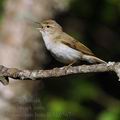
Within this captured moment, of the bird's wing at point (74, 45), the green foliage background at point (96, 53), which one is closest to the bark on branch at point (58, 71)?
the bird's wing at point (74, 45)

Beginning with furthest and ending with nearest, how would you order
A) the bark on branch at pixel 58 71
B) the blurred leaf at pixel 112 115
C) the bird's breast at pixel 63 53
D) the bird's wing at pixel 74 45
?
the blurred leaf at pixel 112 115
the bird's wing at pixel 74 45
the bird's breast at pixel 63 53
the bark on branch at pixel 58 71

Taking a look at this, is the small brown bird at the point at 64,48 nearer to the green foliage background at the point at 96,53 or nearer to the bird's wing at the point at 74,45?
the bird's wing at the point at 74,45

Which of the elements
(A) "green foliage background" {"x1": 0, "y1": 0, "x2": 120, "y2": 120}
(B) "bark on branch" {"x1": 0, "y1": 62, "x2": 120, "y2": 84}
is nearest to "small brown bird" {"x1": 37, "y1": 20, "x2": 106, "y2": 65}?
(B) "bark on branch" {"x1": 0, "y1": 62, "x2": 120, "y2": 84}

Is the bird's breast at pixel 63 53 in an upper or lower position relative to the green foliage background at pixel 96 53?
upper

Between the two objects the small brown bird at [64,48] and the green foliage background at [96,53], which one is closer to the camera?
the small brown bird at [64,48]

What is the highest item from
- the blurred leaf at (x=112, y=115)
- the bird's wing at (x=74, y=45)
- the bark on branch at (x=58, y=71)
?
the bark on branch at (x=58, y=71)

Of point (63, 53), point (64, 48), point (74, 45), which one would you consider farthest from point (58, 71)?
point (74, 45)

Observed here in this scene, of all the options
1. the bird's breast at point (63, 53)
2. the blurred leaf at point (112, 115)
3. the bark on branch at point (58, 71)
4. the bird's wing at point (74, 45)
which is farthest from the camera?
the blurred leaf at point (112, 115)

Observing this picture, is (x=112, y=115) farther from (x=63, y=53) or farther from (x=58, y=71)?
(x=58, y=71)
